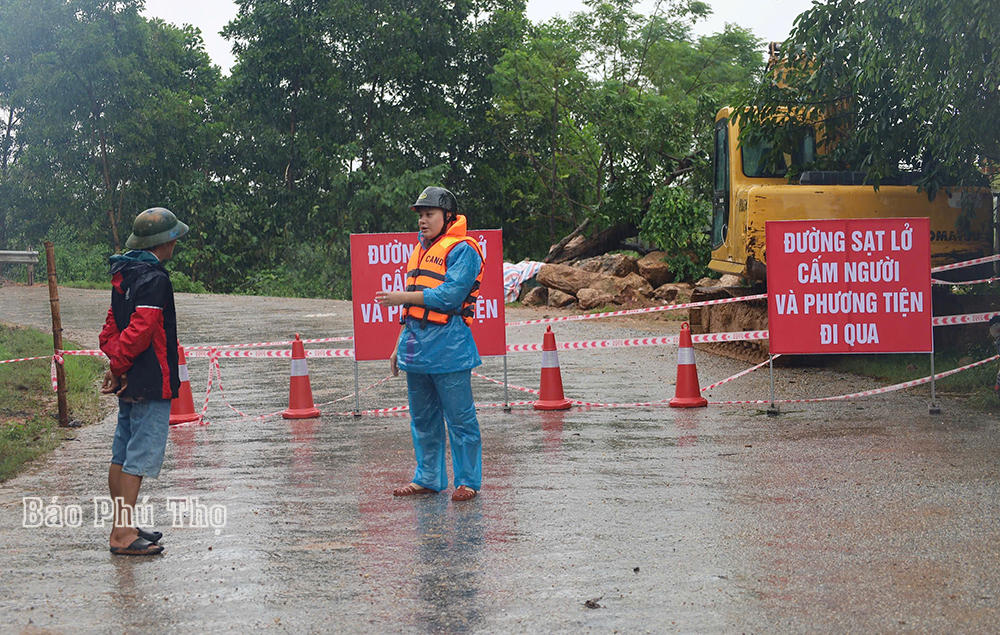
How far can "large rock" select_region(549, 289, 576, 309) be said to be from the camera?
85.0 feet

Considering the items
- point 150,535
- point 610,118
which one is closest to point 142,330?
point 150,535

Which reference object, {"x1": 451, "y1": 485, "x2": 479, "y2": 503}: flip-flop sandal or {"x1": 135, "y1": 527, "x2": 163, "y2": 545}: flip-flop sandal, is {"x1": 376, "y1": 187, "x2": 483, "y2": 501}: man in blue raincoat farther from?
{"x1": 135, "y1": 527, "x2": 163, "y2": 545}: flip-flop sandal

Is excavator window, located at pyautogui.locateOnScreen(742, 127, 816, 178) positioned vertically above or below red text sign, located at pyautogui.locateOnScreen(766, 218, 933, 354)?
above

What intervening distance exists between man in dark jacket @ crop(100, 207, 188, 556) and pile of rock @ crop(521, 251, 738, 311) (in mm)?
19246

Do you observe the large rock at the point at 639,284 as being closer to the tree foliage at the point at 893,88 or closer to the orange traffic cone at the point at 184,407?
the tree foliage at the point at 893,88

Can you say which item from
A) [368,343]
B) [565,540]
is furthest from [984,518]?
[368,343]

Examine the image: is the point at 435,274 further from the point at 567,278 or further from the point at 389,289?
the point at 567,278

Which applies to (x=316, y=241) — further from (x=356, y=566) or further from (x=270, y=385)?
(x=356, y=566)

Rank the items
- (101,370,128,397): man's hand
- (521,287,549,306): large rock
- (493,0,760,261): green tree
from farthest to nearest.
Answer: (493,0,760,261): green tree
(521,287,549,306): large rock
(101,370,128,397): man's hand

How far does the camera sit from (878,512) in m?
6.33

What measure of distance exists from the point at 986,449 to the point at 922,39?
4676 millimetres

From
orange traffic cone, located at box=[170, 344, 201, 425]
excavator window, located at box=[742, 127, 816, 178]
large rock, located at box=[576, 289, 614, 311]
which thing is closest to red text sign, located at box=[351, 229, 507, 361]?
orange traffic cone, located at box=[170, 344, 201, 425]

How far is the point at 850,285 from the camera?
10297mm

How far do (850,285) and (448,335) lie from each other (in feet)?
16.6
